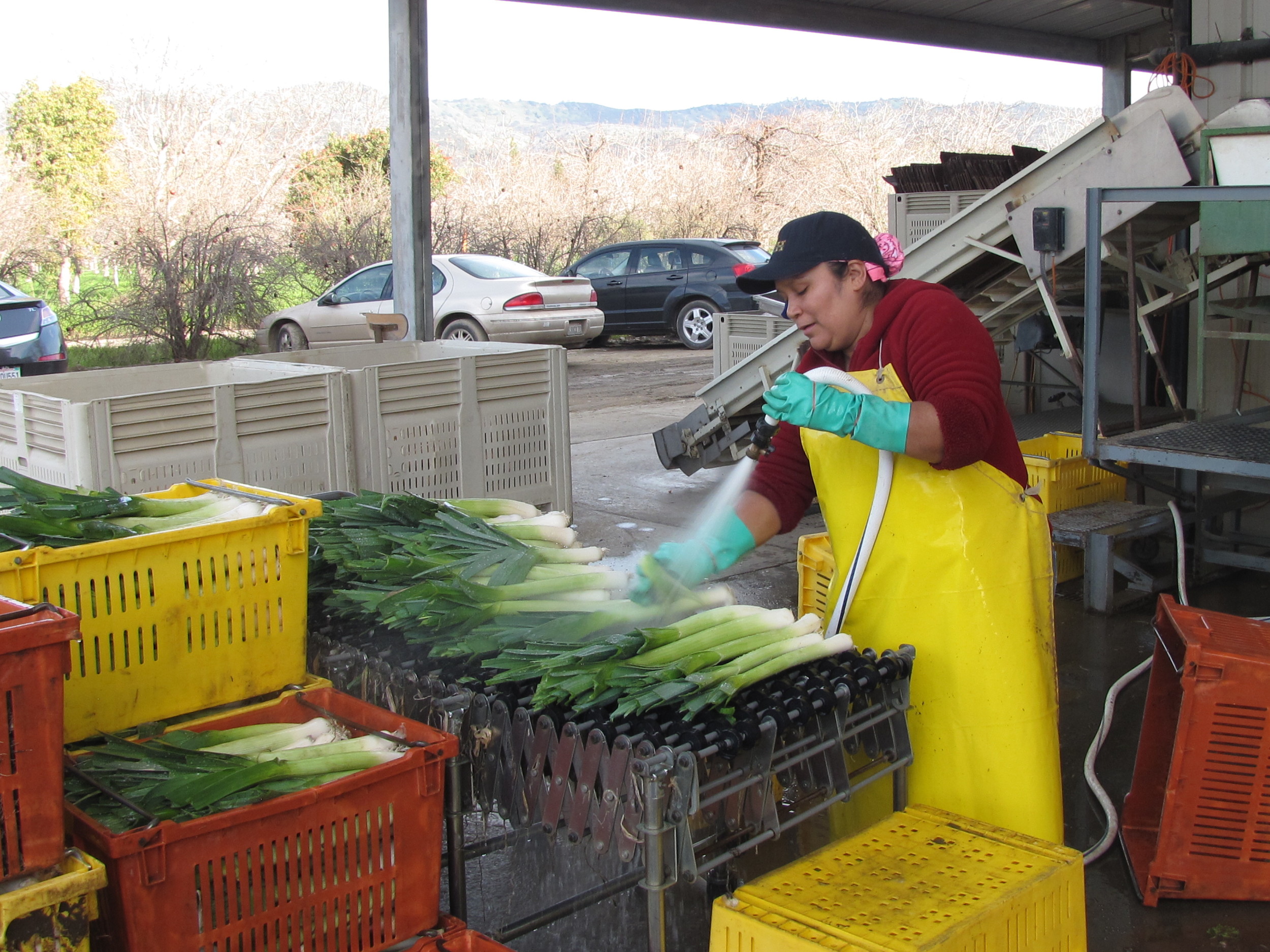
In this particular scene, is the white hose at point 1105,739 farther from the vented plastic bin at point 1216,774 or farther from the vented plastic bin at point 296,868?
the vented plastic bin at point 296,868

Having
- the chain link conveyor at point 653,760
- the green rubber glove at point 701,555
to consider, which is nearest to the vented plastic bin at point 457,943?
the chain link conveyor at point 653,760

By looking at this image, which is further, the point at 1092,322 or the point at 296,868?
the point at 1092,322

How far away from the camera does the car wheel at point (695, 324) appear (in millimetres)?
17234

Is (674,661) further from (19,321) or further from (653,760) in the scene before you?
(19,321)

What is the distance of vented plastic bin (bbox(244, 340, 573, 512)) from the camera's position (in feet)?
19.6

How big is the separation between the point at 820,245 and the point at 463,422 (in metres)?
3.93

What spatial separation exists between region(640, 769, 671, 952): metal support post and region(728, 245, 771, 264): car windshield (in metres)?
15.0

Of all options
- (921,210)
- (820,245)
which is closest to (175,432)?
(820,245)

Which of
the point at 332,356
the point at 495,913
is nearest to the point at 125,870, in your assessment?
the point at 495,913

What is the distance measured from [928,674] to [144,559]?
5.93ft

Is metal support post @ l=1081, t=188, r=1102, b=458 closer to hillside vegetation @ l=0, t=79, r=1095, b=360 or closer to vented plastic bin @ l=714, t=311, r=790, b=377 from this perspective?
vented plastic bin @ l=714, t=311, r=790, b=377

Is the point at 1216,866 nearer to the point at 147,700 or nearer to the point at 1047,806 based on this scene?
the point at 1047,806

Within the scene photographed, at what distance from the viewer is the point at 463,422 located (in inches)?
249

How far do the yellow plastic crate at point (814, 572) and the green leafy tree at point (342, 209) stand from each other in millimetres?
12398
